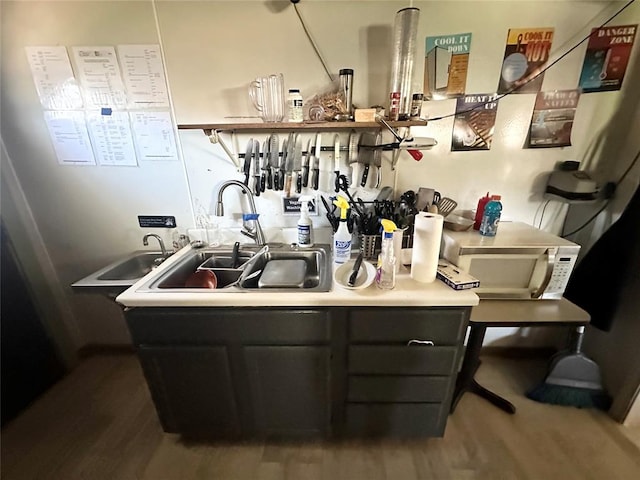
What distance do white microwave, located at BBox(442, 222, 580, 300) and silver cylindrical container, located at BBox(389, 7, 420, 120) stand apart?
2.22 feet

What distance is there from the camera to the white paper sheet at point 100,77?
4.64ft

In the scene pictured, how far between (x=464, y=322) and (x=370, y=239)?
53cm

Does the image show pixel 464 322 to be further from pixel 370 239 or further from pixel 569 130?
pixel 569 130

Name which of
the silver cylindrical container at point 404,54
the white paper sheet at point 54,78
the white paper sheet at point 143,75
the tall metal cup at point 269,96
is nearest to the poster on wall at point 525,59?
the silver cylindrical container at point 404,54

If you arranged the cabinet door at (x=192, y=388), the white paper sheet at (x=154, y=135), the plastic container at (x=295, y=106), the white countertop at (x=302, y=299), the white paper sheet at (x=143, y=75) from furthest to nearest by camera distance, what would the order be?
1. the white paper sheet at (x=154, y=135)
2. the white paper sheet at (x=143, y=75)
3. the plastic container at (x=295, y=106)
4. the cabinet door at (x=192, y=388)
5. the white countertop at (x=302, y=299)

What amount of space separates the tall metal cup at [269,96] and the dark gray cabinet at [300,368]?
0.92 metres

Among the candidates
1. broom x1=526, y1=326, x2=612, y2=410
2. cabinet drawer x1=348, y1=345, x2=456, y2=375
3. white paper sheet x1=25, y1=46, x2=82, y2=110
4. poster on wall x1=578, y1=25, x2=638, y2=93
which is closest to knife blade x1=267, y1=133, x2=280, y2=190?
cabinet drawer x1=348, y1=345, x2=456, y2=375

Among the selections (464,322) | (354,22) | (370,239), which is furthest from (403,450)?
(354,22)

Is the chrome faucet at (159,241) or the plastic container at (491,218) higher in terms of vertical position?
the plastic container at (491,218)

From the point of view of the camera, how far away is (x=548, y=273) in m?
1.32

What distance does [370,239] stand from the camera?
139 centimetres

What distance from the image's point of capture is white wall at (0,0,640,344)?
1340 mm

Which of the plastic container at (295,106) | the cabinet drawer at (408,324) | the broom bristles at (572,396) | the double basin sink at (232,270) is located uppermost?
the plastic container at (295,106)

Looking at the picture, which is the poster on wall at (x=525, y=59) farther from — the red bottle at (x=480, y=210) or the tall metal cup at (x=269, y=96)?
the tall metal cup at (x=269, y=96)
